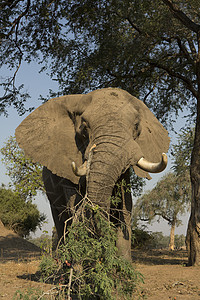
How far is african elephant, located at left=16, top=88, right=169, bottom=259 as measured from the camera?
5.40 metres

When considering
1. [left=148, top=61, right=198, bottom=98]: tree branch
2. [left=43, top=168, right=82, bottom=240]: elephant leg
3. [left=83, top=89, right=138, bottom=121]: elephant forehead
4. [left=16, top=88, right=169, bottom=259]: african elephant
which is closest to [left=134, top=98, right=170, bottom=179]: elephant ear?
[left=16, top=88, right=169, bottom=259]: african elephant

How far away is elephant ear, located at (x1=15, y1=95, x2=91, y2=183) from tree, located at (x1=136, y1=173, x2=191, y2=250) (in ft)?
75.1

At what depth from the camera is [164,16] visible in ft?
40.4

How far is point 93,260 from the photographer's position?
462 centimetres

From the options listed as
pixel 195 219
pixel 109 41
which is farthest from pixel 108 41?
pixel 195 219

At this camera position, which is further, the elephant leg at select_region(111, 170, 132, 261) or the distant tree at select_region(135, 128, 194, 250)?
the distant tree at select_region(135, 128, 194, 250)

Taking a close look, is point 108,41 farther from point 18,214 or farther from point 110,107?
point 18,214

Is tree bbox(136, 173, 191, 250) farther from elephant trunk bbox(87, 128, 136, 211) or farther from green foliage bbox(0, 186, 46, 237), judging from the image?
elephant trunk bbox(87, 128, 136, 211)

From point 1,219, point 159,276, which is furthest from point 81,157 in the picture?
point 1,219

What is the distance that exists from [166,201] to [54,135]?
2611 centimetres

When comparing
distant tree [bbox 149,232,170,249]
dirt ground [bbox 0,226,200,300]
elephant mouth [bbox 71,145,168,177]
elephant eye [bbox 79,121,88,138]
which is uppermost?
elephant eye [bbox 79,121,88,138]

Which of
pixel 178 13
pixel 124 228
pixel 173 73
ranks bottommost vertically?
pixel 124 228

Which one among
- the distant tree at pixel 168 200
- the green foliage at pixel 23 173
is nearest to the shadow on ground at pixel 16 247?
the green foliage at pixel 23 173

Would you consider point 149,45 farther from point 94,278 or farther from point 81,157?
point 94,278
